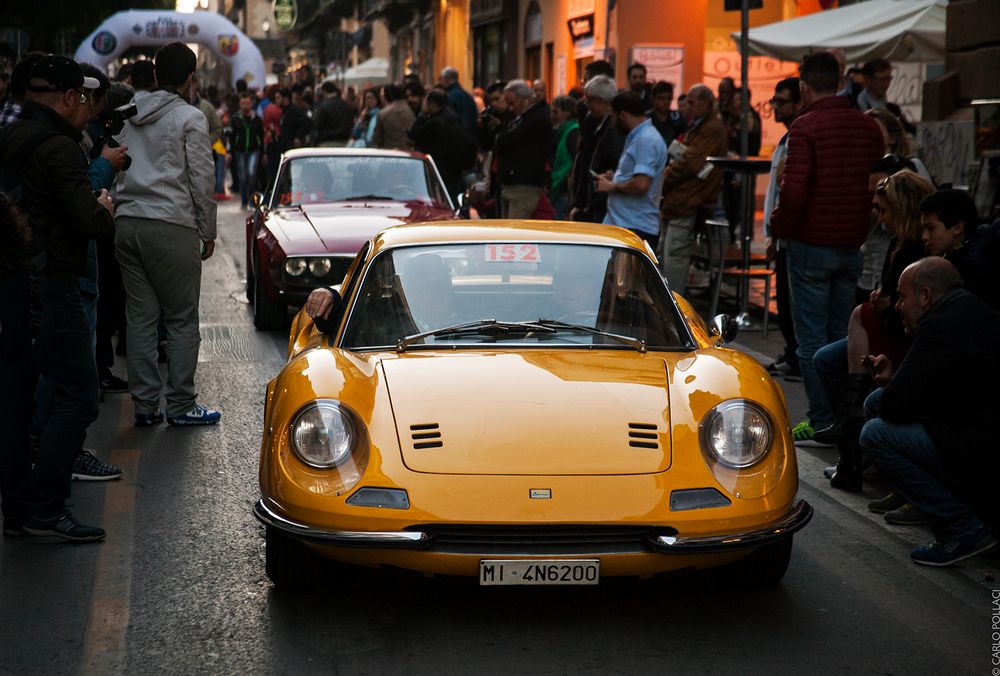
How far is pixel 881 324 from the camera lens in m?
6.70

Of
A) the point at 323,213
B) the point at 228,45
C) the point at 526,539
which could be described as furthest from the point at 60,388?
the point at 228,45

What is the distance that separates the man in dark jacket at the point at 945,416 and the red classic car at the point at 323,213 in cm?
607

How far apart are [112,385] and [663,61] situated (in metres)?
16.8

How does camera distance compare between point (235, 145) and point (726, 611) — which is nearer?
point (726, 611)

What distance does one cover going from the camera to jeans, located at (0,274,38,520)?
5645 millimetres

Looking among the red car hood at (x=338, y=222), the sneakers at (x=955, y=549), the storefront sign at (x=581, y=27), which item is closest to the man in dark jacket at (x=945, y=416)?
the sneakers at (x=955, y=549)

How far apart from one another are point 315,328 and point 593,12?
21.4 metres

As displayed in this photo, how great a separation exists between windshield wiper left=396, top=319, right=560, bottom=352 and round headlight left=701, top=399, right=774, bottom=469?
0.96m

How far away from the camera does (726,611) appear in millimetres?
4988

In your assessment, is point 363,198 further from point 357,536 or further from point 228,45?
point 228,45

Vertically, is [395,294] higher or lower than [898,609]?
higher

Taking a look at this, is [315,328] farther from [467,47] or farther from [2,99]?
[467,47]

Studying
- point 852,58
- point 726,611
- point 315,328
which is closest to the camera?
point 726,611

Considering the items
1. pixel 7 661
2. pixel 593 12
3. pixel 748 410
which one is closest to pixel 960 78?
pixel 748 410
